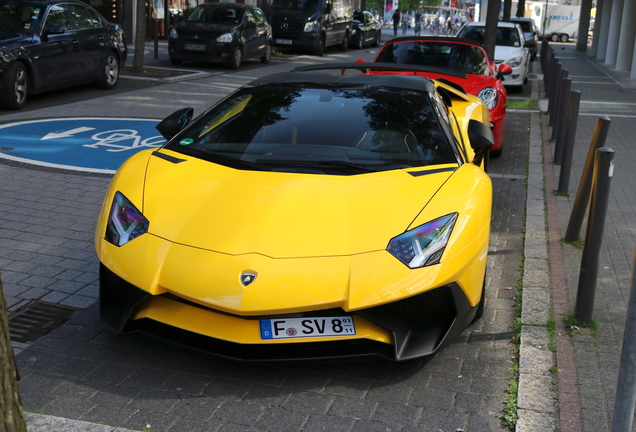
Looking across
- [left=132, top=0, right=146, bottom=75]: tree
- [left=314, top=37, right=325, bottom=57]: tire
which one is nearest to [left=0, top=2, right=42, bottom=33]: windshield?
[left=132, top=0, right=146, bottom=75]: tree

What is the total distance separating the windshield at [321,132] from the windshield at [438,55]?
6649 mm

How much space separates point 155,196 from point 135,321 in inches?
28.5

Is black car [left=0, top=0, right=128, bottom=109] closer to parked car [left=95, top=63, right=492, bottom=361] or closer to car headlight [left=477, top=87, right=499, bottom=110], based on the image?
car headlight [left=477, top=87, right=499, bottom=110]

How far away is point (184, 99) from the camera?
1436 centimetres

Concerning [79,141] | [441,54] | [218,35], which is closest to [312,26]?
[218,35]

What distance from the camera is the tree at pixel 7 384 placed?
2596 millimetres

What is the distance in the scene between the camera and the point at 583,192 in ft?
20.1

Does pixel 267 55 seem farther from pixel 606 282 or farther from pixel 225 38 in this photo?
pixel 606 282

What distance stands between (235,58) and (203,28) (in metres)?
1.10

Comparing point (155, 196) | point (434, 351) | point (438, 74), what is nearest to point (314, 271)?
point (434, 351)

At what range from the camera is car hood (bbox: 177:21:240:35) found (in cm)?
1991

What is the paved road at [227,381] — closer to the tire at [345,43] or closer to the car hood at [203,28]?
the car hood at [203,28]

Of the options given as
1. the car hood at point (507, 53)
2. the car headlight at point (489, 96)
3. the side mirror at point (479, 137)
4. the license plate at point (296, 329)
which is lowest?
the license plate at point (296, 329)

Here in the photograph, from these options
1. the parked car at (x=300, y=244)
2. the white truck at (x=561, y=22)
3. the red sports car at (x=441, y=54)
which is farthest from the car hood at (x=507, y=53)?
the white truck at (x=561, y=22)
